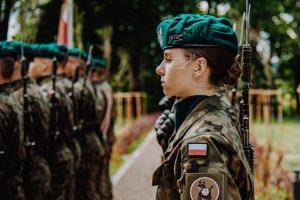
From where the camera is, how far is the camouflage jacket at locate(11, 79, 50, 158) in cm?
439

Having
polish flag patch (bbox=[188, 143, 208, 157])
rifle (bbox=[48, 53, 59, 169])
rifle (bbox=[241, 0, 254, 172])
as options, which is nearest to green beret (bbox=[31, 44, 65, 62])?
rifle (bbox=[48, 53, 59, 169])

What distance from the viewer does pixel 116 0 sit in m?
15.0

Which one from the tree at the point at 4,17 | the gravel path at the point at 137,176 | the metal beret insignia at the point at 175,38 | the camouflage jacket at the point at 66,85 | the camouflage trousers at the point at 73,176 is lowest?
the gravel path at the point at 137,176

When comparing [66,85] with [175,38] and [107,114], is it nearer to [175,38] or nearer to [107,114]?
[107,114]

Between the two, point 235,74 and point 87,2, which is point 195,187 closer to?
point 235,74

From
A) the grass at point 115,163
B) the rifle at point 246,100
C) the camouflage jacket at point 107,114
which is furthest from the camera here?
the grass at point 115,163

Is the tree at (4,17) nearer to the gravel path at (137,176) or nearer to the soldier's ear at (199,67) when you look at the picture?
the gravel path at (137,176)

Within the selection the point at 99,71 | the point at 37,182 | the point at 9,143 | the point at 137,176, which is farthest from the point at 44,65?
the point at 137,176

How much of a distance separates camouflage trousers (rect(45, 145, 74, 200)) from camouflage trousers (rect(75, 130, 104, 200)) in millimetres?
1389

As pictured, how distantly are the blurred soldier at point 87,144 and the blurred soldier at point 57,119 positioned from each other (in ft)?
3.81

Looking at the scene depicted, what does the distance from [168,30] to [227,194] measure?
742 mm

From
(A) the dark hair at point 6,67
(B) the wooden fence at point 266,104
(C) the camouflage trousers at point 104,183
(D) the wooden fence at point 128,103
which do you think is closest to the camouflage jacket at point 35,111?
(A) the dark hair at point 6,67

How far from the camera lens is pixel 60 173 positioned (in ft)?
18.3

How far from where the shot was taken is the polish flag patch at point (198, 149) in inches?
73.0
